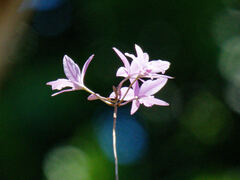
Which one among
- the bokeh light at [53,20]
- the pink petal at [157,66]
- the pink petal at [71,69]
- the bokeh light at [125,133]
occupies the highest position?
the bokeh light at [53,20]

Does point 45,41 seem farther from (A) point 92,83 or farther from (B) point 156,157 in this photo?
(B) point 156,157

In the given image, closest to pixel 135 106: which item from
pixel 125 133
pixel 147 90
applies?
pixel 147 90

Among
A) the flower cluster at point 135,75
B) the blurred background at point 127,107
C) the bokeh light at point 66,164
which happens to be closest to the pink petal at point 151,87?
the flower cluster at point 135,75

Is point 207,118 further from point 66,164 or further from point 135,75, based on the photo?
point 135,75

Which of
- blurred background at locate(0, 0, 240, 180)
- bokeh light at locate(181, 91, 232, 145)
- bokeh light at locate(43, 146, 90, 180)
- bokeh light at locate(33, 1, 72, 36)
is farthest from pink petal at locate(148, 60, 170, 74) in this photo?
bokeh light at locate(33, 1, 72, 36)

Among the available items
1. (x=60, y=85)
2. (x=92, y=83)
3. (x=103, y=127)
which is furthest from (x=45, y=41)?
(x=60, y=85)

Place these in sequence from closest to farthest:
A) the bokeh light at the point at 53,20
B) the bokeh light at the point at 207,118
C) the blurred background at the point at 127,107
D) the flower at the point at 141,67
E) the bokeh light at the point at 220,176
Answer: the flower at the point at 141,67, the bokeh light at the point at 220,176, the blurred background at the point at 127,107, the bokeh light at the point at 207,118, the bokeh light at the point at 53,20

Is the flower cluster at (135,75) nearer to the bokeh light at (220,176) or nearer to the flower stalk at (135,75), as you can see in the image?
the flower stalk at (135,75)
